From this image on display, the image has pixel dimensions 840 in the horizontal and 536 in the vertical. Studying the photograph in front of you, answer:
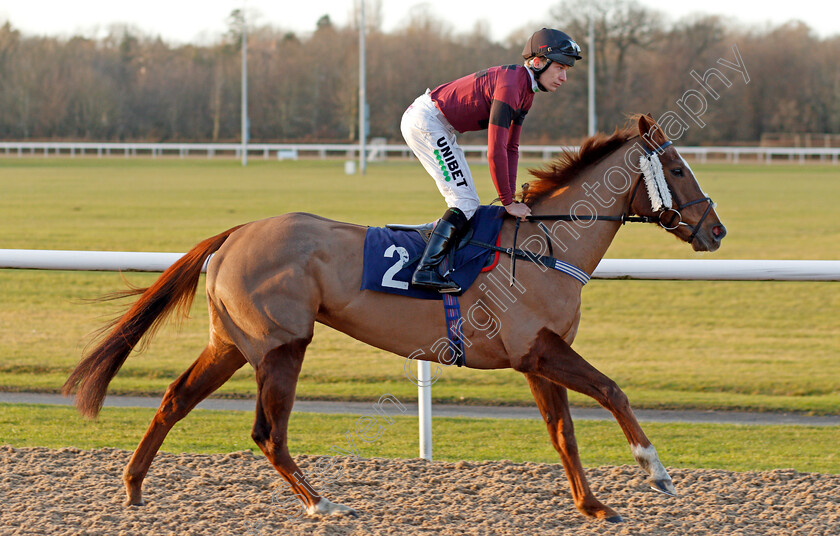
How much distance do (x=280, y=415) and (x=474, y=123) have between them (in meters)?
1.32

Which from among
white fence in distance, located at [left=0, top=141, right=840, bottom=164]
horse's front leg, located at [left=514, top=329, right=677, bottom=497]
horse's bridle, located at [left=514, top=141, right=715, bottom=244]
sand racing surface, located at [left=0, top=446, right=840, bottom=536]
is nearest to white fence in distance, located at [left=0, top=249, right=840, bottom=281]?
horse's bridle, located at [left=514, top=141, right=715, bottom=244]

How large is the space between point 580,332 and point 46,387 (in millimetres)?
4482

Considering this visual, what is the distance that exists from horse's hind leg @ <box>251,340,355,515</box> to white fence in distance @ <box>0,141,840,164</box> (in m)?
31.8

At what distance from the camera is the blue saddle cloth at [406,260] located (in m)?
3.41

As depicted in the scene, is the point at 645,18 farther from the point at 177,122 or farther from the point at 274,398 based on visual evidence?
the point at 274,398

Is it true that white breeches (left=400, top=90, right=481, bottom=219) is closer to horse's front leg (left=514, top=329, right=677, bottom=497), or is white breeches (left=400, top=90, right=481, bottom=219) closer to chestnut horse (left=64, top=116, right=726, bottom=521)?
chestnut horse (left=64, top=116, right=726, bottom=521)

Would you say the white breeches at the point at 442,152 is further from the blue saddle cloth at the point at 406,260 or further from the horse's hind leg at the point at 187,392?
the horse's hind leg at the point at 187,392

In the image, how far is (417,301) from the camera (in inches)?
135

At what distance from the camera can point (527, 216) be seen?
353cm

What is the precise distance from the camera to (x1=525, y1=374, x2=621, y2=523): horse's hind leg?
340 cm

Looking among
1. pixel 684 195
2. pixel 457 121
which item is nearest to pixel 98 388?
pixel 457 121

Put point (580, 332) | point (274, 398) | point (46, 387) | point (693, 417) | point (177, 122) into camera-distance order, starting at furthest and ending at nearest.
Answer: point (177, 122)
point (580, 332)
point (46, 387)
point (693, 417)
point (274, 398)

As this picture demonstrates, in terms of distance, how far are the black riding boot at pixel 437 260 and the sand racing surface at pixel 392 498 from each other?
83cm

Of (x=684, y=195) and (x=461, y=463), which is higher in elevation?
(x=684, y=195)
